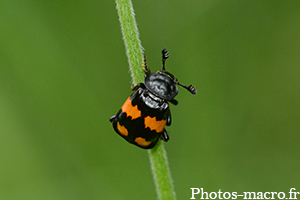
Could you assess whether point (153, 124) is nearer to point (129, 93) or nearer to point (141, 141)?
point (141, 141)

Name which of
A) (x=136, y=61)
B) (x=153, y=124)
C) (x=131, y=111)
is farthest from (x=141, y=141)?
(x=136, y=61)

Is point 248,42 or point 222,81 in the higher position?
point 248,42

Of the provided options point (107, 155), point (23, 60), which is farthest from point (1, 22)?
point (107, 155)

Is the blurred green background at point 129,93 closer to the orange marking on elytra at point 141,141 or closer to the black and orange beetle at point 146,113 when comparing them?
the black and orange beetle at point 146,113

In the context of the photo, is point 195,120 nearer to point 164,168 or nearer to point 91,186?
point 91,186

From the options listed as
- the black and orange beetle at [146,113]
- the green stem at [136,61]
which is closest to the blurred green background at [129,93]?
the black and orange beetle at [146,113]

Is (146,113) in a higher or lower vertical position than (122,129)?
higher

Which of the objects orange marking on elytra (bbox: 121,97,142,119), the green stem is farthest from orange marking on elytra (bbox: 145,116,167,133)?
the green stem
